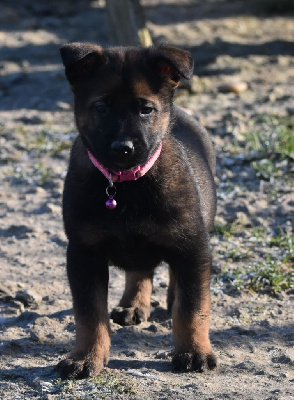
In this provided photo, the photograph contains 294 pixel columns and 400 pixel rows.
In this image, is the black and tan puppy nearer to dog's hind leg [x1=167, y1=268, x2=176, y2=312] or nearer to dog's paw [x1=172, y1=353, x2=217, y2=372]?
dog's paw [x1=172, y1=353, x2=217, y2=372]

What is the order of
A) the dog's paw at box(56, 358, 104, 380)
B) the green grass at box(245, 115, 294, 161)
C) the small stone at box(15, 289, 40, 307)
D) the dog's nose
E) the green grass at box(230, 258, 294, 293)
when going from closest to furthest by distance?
the dog's nose < the dog's paw at box(56, 358, 104, 380) < the small stone at box(15, 289, 40, 307) < the green grass at box(230, 258, 294, 293) < the green grass at box(245, 115, 294, 161)

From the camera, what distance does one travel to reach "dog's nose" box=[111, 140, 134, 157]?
411 cm

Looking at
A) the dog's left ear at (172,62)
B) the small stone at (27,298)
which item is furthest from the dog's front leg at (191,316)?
the small stone at (27,298)

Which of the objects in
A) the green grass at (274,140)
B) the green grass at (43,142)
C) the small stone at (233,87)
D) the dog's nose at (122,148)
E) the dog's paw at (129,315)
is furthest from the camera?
the small stone at (233,87)

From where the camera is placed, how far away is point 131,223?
14.6 feet

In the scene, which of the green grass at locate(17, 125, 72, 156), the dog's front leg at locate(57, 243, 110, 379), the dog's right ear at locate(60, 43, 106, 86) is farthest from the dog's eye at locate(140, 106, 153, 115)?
the green grass at locate(17, 125, 72, 156)

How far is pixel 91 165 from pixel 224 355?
4.26 ft

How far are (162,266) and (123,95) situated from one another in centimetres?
231

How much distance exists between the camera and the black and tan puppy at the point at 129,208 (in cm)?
436

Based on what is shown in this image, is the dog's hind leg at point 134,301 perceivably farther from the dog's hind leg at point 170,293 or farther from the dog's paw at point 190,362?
the dog's paw at point 190,362

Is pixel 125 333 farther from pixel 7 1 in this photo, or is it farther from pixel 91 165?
pixel 7 1

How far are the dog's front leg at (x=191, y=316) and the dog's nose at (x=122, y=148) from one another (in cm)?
70

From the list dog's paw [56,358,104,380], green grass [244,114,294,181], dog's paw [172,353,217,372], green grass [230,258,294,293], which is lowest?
dog's paw [56,358,104,380]

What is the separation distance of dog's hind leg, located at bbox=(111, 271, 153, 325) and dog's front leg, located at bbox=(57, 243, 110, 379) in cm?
76
